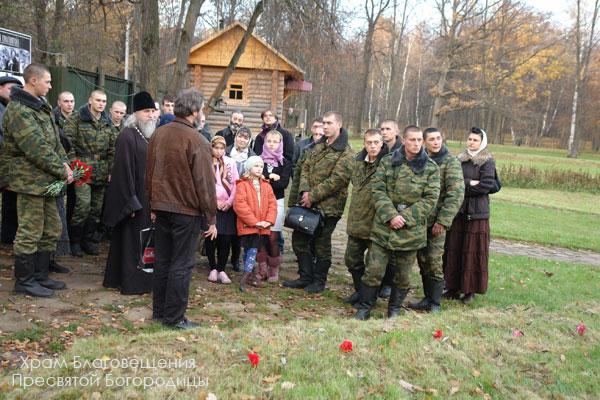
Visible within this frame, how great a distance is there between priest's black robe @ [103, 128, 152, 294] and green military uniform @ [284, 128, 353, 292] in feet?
6.46

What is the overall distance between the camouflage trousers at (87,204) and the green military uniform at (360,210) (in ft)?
10.9

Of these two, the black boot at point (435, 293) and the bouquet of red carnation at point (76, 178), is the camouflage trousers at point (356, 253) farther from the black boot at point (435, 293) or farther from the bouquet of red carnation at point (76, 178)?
the bouquet of red carnation at point (76, 178)

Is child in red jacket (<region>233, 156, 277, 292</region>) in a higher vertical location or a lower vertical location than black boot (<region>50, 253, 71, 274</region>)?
higher

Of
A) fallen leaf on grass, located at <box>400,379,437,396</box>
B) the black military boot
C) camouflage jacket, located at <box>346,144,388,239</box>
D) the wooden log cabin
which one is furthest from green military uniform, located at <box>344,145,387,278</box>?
the wooden log cabin

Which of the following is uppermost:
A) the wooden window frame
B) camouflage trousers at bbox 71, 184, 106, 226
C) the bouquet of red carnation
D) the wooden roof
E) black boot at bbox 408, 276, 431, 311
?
the wooden roof

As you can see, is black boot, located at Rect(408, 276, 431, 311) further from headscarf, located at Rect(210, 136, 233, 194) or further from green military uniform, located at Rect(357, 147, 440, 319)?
headscarf, located at Rect(210, 136, 233, 194)

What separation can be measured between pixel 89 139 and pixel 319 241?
3168mm

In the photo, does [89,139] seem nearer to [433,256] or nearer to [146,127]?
[146,127]

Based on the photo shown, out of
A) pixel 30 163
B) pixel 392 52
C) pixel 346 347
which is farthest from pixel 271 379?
pixel 392 52

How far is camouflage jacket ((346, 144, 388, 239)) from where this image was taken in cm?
643

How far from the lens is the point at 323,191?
268 inches

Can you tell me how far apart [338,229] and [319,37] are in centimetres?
403

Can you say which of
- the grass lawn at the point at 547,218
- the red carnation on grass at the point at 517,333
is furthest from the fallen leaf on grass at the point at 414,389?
the grass lawn at the point at 547,218

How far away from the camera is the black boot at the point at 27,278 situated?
5625 millimetres
